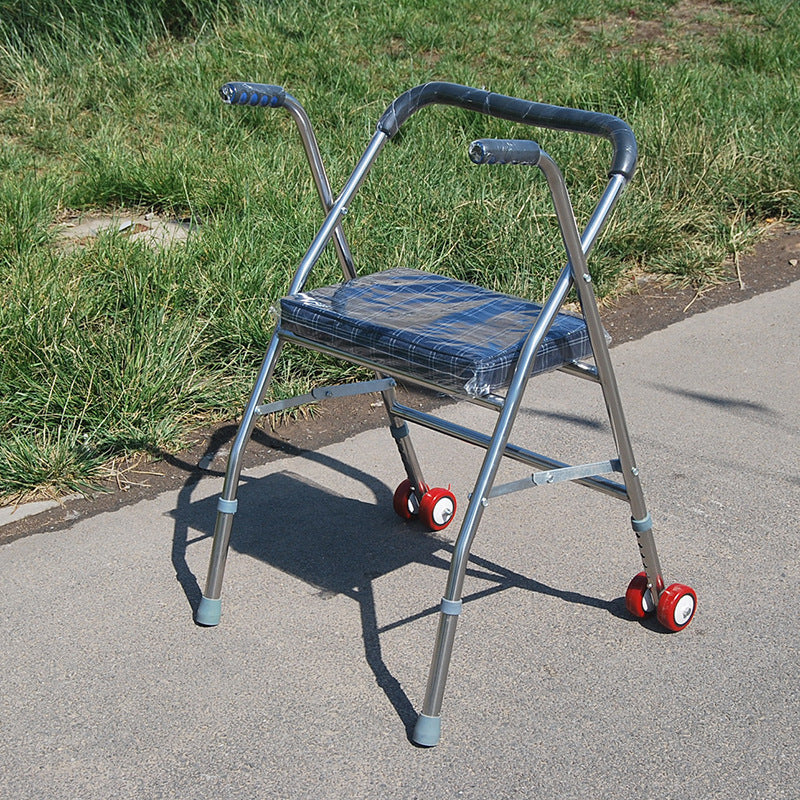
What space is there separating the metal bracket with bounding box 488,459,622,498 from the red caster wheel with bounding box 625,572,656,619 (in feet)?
1.20

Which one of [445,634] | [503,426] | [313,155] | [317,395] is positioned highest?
[313,155]

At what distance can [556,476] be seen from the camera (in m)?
2.33

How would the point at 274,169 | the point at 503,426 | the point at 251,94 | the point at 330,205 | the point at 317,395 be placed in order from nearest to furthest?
the point at 503,426 < the point at 251,94 < the point at 317,395 < the point at 330,205 < the point at 274,169

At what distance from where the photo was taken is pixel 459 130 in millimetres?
5930

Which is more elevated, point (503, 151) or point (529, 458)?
point (503, 151)

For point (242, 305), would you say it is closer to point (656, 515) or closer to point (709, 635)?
point (656, 515)

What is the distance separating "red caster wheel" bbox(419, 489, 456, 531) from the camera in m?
3.11

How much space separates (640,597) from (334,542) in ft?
2.94

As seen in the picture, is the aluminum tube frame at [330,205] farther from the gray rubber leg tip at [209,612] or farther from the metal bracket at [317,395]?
the gray rubber leg tip at [209,612]

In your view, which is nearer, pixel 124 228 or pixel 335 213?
pixel 335 213

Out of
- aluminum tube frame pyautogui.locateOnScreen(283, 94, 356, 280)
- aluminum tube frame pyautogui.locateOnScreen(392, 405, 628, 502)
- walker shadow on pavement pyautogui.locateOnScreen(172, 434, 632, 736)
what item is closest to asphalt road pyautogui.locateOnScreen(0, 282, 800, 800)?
walker shadow on pavement pyautogui.locateOnScreen(172, 434, 632, 736)

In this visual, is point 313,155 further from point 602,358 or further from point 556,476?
point 556,476

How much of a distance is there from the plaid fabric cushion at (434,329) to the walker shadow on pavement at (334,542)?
2.41 ft

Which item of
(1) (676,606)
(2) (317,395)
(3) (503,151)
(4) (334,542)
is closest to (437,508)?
(4) (334,542)
